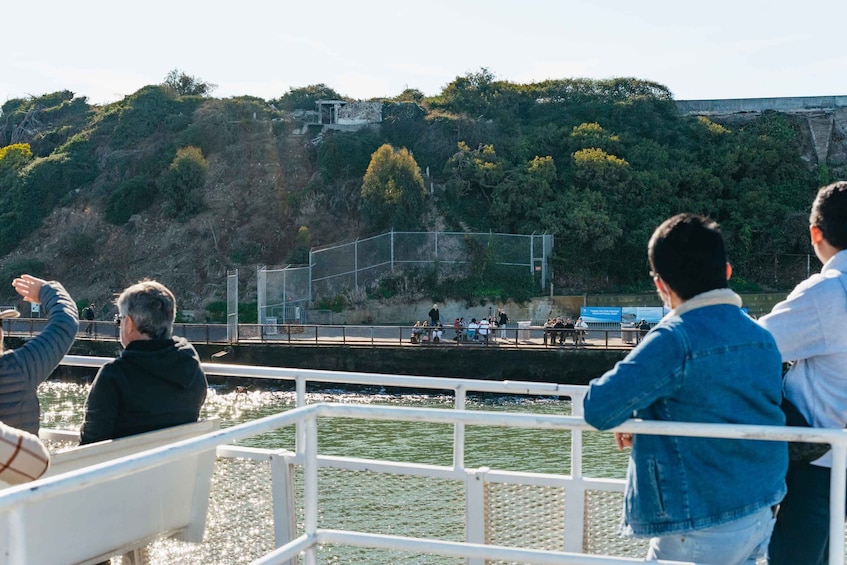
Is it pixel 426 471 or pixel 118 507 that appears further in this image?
pixel 426 471

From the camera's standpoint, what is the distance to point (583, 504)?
466 cm

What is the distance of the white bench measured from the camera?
310 cm

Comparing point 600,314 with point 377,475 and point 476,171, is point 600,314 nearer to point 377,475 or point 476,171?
point 476,171

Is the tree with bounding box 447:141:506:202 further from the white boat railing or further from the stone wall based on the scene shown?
the white boat railing

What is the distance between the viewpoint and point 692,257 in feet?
9.19

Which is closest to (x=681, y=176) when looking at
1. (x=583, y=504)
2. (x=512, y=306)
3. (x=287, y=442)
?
(x=512, y=306)

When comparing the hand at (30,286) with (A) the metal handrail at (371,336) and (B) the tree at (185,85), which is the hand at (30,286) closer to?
(A) the metal handrail at (371,336)

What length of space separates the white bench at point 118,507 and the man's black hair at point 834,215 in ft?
7.87

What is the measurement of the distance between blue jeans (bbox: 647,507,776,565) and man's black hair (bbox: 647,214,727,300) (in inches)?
27.0

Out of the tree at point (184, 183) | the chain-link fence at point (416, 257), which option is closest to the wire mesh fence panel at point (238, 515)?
the chain-link fence at point (416, 257)

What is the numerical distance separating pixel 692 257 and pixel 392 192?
37478 millimetres

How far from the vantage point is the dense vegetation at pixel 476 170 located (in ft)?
130

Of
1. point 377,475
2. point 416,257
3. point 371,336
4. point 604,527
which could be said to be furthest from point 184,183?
point 604,527

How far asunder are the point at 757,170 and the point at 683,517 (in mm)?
42349
